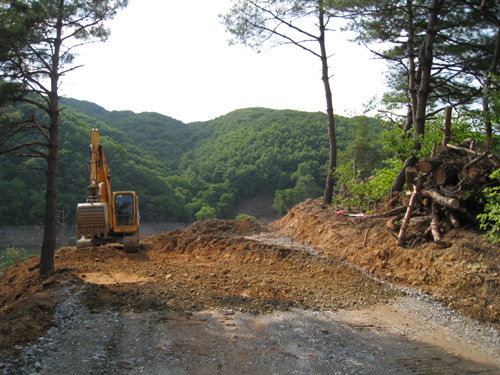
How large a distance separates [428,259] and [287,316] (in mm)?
3071

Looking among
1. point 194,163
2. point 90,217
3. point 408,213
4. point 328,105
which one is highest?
point 328,105

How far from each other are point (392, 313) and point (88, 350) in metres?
4.26

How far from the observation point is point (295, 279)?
7758 mm

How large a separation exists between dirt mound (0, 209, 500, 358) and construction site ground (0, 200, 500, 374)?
27mm

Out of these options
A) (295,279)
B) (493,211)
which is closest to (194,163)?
(295,279)

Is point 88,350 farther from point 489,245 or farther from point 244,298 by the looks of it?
point 489,245

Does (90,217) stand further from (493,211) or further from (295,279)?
(493,211)

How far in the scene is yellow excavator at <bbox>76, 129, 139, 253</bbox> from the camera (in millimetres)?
10531

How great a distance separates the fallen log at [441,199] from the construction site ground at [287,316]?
0.54m

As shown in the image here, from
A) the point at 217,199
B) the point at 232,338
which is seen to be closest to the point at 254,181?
the point at 217,199

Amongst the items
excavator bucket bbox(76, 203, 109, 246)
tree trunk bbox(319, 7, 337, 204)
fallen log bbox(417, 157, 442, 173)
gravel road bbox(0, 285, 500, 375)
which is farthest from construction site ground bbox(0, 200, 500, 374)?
tree trunk bbox(319, 7, 337, 204)

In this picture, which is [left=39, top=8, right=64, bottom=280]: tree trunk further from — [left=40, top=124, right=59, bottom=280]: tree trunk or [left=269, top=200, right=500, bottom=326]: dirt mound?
[left=269, top=200, right=500, bottom=326]: dirt mound

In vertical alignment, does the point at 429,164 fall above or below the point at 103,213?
above

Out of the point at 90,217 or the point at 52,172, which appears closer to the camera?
the point at 52,172
